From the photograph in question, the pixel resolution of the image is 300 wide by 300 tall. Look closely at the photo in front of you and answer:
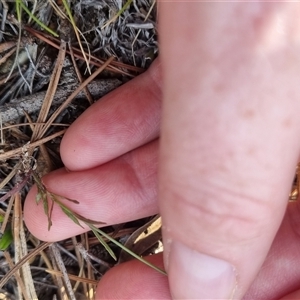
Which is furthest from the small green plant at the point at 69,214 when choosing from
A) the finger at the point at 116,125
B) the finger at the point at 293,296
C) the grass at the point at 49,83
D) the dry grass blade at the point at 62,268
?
the finger at the point at 293,296

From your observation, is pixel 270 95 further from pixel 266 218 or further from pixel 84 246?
pixel 84 246

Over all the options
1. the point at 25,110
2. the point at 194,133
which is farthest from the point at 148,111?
the point at 194,133

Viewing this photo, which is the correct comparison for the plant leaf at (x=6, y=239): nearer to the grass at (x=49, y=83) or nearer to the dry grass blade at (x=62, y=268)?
the grass at (x=49, y=83)

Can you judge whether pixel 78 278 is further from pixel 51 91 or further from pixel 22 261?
pixel 51 91

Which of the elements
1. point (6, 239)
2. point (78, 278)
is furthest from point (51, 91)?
point (78, 278)

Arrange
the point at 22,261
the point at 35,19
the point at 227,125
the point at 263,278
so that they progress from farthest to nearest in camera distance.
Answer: the point at 22,261
the point at 263,278
the point at 35,19
the point at 227,125
